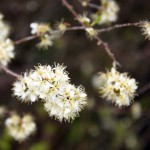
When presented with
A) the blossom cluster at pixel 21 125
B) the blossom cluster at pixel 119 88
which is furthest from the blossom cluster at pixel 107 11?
the blossom cluster at pixel 21 125

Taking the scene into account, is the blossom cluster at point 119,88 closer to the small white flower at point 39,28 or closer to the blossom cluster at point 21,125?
the small white flower at point 39,28

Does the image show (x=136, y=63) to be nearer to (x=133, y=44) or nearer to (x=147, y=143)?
(x=133, y=44)

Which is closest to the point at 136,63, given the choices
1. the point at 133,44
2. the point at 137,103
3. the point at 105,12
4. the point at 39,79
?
the point at 133,44

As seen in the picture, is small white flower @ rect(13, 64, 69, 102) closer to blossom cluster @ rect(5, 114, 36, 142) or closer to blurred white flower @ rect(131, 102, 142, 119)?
blossom cluster @ rect(5, 114, 36, 142)

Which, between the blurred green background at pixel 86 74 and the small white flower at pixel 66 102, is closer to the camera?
the small white flower at pixel 66 102

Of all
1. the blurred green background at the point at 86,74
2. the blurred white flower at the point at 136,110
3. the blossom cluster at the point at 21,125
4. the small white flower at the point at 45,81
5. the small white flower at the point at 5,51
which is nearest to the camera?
the small white flower at the point at 45,81

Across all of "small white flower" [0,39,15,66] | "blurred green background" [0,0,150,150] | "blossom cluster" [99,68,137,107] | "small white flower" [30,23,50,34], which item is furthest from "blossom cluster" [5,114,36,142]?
"blurred green background" [0,0,150,150]
